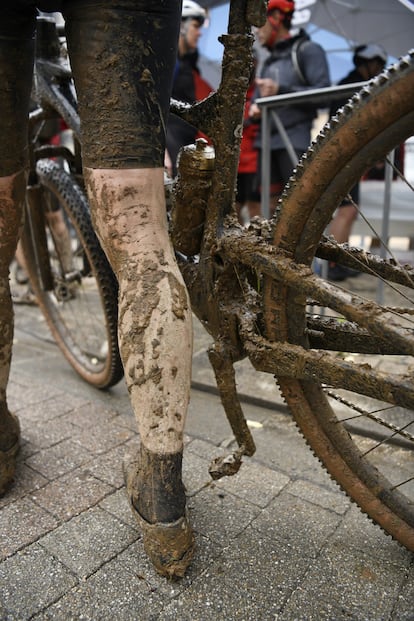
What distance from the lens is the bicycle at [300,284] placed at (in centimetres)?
124

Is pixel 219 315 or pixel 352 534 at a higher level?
pixel 219 315

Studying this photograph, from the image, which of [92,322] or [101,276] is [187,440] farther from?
[92,322]

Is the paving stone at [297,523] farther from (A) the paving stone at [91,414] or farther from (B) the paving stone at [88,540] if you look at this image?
(A) the paving stone at [91,414]

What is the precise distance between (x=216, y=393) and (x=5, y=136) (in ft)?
5.11

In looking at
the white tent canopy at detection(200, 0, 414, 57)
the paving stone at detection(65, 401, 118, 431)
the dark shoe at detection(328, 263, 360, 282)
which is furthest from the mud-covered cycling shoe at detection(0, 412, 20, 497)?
the white tent canopy at detection(200, 0, 414, 57)

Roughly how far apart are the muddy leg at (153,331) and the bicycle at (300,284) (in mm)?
187

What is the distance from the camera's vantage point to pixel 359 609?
137 cm

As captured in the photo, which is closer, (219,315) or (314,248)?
(314,248)

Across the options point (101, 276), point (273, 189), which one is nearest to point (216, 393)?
point (101, 276)

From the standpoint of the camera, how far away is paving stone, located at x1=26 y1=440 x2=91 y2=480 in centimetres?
200

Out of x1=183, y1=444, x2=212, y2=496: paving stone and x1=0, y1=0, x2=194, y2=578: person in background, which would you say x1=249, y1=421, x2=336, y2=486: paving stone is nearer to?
x1=183, y1=444, x2=212, y2=496: paving stone

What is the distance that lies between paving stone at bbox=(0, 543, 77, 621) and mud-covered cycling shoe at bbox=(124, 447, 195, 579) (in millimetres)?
265

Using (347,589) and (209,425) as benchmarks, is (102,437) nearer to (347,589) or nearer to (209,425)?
(209,425)

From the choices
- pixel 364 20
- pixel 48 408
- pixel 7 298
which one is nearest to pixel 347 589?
pixel 7 298
